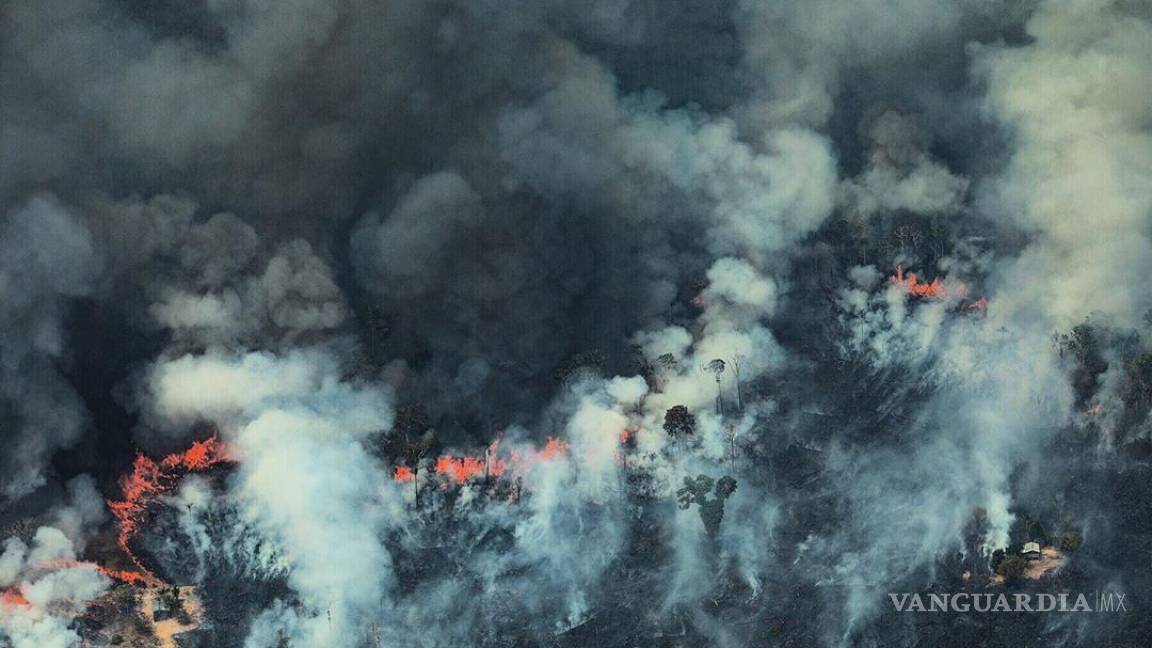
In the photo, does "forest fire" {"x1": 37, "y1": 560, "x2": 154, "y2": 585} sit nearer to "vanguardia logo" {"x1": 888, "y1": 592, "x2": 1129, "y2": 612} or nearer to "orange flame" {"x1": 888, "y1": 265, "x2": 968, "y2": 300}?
"vanguardia logo" {"x1": 888, "y1": 592, "x2": 1129, "y2": 612}

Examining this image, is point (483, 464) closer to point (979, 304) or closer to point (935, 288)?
point (935, 288)

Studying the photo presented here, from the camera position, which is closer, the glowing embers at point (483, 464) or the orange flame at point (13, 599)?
the orange flame at point (13, 599)

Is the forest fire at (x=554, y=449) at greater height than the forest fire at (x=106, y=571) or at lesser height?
greater

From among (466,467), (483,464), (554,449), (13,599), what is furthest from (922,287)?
(13,599)

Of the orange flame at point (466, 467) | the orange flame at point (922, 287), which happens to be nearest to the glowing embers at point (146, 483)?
the orange flame at point (466, 467)

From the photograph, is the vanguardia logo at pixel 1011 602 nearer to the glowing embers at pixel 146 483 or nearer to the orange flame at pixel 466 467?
the orange flame at pixel 466 467

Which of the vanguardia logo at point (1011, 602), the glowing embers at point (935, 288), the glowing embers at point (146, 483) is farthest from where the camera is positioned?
the glowing embers at point (935, 288)

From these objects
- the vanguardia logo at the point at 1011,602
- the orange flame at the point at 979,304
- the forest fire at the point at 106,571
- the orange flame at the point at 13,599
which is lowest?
the vanguardia logo at the point at 1011,602
